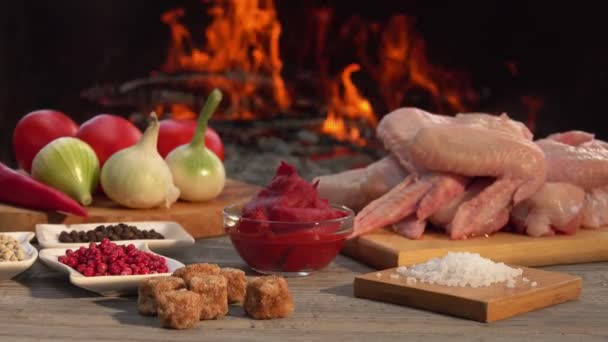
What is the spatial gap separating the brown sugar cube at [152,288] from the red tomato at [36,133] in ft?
5.27

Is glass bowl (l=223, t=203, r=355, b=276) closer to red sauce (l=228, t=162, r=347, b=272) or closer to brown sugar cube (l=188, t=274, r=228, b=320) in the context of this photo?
red sauce (l=228, t=162, r=347, b=272)

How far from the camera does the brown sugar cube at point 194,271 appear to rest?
2434 millimetres

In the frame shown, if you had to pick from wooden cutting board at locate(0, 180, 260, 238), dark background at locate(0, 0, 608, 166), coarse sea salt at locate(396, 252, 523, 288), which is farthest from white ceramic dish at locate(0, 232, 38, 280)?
dark background at locate(0, 0, 608, 166)

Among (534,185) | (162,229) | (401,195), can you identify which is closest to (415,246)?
(401,195)

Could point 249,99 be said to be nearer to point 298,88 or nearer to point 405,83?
point 298,88

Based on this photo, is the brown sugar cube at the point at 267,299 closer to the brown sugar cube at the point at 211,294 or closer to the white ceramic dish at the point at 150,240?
the brown sugar cube at the point at 211,294

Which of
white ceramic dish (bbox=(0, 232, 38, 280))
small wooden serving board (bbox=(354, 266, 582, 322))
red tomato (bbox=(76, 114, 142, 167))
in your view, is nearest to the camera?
small wooden serving board (bbox=(354, 266, 582, 322))

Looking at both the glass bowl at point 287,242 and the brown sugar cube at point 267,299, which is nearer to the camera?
the brown sugar cube at point 267,299

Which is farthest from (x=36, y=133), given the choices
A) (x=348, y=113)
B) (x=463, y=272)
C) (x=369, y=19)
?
(x=369, y=19)

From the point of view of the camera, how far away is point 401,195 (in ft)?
10.1

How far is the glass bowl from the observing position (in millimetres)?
2695

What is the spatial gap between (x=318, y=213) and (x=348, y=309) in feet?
1.15

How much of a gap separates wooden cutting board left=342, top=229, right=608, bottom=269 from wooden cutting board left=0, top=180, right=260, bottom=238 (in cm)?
49

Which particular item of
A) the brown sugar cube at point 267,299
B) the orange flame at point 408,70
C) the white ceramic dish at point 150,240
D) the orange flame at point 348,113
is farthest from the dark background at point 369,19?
the brown sugar cube at point 267,299
